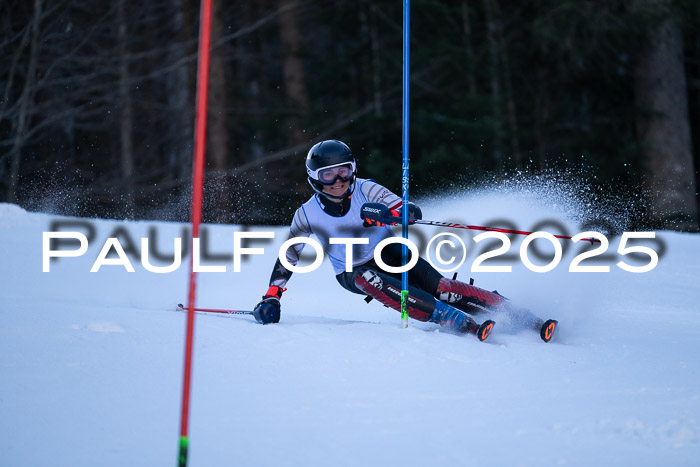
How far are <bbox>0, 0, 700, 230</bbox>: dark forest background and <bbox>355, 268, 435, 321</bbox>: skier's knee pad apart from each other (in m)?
8.13

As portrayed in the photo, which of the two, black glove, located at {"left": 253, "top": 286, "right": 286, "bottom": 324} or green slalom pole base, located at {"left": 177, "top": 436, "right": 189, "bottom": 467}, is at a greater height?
black glove, located at {"left": 253, "top": 286, "right": 286, "bottom": 324}

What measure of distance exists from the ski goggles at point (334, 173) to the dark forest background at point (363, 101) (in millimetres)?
8121

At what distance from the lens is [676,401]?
12.7 ft

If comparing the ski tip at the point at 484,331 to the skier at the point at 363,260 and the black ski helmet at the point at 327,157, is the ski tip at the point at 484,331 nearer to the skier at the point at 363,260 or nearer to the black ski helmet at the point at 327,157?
the skier at the point at 363,260

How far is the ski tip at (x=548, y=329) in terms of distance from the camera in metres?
5.34

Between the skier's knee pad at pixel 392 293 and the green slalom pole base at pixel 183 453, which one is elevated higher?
the skier's knee pad at pixel 392 293

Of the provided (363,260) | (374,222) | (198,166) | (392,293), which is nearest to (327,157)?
(374,222)

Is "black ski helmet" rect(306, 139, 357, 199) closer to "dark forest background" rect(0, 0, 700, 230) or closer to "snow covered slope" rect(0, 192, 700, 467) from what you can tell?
"snow covered slope" rect(0, 192, 700, 467)

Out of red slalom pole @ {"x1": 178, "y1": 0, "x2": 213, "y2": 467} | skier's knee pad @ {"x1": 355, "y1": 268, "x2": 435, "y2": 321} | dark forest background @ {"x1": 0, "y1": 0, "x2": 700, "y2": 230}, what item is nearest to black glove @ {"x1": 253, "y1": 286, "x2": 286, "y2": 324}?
skier's knee pad @ {"x1": 355, "y1": 268, "x2": 435, "y2": 321}

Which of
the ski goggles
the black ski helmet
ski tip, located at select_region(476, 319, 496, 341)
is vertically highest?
the black ski helmet

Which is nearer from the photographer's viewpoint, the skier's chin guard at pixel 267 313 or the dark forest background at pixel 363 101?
the skier's chin guard at pixel 267 313

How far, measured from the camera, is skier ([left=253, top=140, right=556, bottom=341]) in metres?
5.33

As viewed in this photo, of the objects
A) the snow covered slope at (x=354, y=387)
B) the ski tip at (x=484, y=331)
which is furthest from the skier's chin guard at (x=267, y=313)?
the ski tip at (x=484, y=331)

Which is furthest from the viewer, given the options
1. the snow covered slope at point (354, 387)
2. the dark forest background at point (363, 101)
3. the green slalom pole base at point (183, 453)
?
the dark forest background at point (363, 101)
